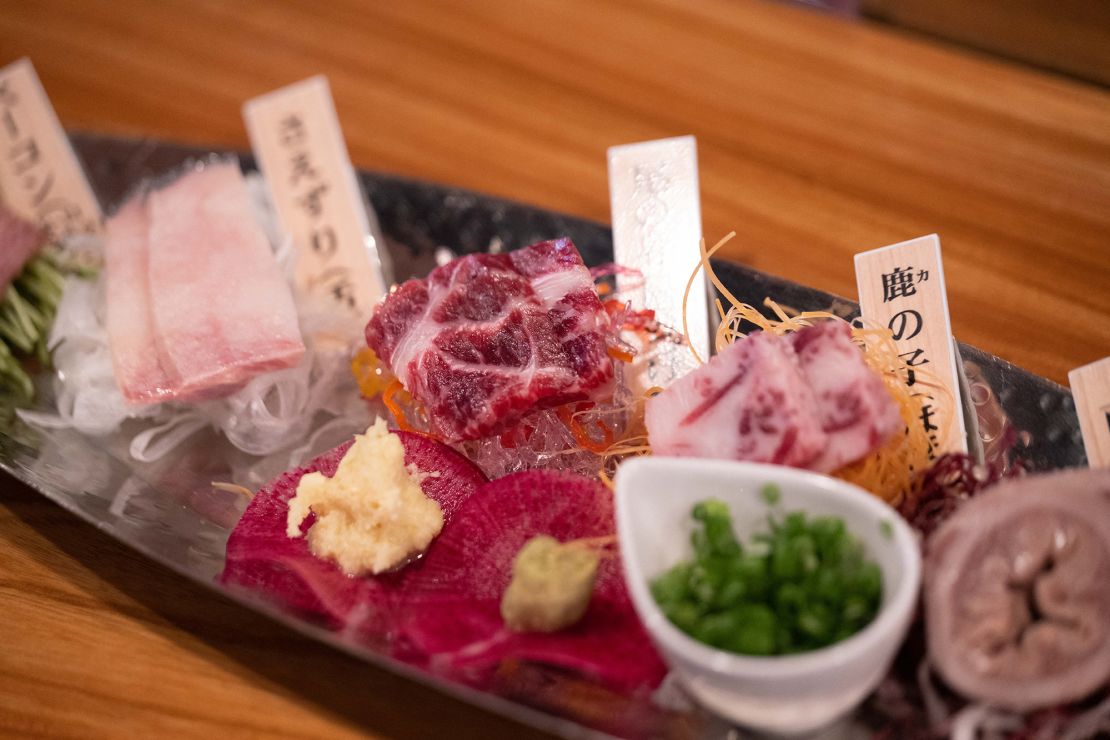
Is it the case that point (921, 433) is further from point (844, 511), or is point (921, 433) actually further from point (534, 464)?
point (534, 464)

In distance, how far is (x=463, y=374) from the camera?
2.16m

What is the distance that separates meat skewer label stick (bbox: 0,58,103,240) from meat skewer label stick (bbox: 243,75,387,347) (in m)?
0.71

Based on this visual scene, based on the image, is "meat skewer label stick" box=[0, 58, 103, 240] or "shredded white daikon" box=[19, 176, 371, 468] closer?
"shredded white daikon" box=[19, 176, 371, 468]

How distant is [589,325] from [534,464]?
367 millimetres

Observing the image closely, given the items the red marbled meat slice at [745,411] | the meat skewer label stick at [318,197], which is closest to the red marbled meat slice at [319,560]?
the red marbled meat slice at [745,411]

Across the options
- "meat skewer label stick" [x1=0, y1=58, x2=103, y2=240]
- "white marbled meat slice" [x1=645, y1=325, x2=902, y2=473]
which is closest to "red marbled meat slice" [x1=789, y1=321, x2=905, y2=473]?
"white marbled meat slice" [x1=645, y1=325, x2=902, y2=473]

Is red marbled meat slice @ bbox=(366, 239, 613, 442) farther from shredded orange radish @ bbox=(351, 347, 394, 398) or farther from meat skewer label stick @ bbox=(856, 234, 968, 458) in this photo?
meat skewer label stick @ bbox=(856, 234, 968, 458)

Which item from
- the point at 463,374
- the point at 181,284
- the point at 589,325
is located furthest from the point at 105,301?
the point at 589,325

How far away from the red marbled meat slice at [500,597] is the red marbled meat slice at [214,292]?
0.80 metres

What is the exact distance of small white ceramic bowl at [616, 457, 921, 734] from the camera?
144 centimetres

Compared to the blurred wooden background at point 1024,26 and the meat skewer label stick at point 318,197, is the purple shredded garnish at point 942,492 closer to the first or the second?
the meat skewer label stick at point 318,197

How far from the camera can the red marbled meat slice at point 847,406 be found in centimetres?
181

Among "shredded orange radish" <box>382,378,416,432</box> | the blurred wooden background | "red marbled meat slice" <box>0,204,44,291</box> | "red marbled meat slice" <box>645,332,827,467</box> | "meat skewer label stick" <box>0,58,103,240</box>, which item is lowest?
"shredded orange radish" <box>382,378,416,432</box>

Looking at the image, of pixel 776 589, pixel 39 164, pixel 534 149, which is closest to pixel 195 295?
pixel 39 164
